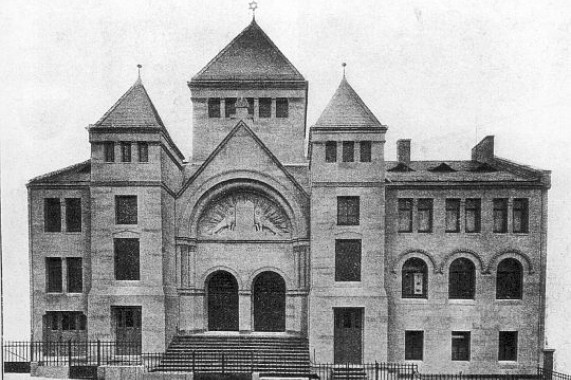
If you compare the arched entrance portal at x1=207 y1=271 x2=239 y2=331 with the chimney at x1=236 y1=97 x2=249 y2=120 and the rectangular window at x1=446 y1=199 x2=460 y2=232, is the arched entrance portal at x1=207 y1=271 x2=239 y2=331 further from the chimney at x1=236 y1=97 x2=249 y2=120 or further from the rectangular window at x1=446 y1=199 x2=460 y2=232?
the rectangular window at x1=446 y1=199 x2=460 y2=232

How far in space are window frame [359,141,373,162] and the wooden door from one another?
667 cm

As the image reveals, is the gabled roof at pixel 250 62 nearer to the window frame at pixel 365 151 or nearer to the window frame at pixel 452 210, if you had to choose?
the window frame at pixel 365 151

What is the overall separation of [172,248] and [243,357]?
5987mm

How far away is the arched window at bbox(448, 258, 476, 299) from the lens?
24.7 meters

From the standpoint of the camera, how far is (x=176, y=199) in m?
25.8

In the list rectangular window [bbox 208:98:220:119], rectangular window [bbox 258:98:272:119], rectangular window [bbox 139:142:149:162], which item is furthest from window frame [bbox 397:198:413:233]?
rectangular window [bbox 139:142:149:162]

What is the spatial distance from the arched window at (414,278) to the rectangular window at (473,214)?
276cm

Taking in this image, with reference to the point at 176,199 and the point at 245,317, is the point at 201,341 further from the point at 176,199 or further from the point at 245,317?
the point at 176,199

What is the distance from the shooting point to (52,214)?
25484mm

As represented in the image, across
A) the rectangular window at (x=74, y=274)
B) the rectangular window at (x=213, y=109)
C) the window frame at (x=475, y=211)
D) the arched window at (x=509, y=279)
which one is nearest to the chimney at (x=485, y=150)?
the window frame at (x=475, y=211)

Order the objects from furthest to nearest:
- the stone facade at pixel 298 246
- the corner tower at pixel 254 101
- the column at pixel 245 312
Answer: the corner tower at pixel 254 101 < the column at pixel 245 312 < the stone facade at pixel 298 246

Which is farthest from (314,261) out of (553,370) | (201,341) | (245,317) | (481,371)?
(553,370)

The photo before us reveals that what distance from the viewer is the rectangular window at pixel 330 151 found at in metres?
24.4

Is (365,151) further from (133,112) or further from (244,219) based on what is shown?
(133,112)
